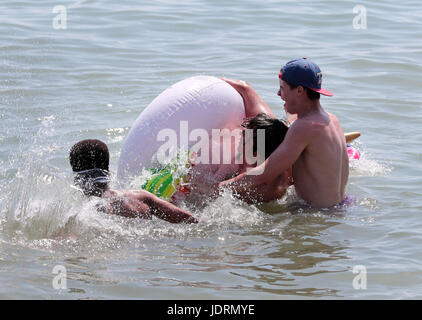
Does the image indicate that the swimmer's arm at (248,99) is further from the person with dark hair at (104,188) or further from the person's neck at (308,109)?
→ the person with dark hair at (104,188)

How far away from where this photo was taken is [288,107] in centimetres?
644

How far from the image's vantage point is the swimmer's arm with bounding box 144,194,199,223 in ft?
18.7

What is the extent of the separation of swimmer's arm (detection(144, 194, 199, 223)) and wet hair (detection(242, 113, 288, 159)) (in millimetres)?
1034

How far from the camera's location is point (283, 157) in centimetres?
620

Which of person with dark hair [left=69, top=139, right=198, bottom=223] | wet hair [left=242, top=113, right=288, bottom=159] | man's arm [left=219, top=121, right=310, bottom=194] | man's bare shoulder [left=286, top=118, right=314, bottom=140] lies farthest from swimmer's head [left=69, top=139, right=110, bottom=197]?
man's bare shoulder [left=286, top=118, right=314, bottom=140]

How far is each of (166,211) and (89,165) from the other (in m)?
0.75

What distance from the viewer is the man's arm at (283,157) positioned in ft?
20.3

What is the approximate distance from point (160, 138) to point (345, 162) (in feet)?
5.75

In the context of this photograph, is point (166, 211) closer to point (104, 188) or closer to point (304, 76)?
point (104, 188)

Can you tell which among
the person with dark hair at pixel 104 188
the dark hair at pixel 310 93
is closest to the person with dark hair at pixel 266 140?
the dark hair at pixel 310 93

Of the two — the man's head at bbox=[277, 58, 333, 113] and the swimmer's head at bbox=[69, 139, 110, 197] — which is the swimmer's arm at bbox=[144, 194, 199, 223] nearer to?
the swimmer's head at bbox=[69, 139, 110, 197]

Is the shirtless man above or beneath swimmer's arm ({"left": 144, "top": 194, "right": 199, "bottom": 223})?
above

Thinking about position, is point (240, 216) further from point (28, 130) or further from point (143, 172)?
point (28, 130)
